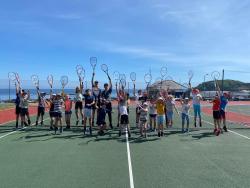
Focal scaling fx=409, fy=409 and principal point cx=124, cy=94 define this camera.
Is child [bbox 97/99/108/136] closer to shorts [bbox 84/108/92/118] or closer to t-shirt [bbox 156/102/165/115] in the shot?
shorts [bbox 84/108/92/118]

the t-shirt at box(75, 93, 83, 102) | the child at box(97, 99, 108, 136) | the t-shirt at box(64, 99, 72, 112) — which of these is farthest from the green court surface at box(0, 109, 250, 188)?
the t-shirt at box(75, 93, 83, 102)

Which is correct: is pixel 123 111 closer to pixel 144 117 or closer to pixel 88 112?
pixel 144 117

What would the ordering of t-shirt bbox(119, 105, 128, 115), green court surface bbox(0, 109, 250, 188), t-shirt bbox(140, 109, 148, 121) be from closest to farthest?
green court surface bbox(0, 109, 250, 188) < t-shirt bbox(140, 109, 148, 121) < t-shirt bbox(119, 105, 128, 115)

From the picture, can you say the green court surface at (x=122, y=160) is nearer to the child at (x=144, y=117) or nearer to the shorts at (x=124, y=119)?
the child at (x=144, y=117)

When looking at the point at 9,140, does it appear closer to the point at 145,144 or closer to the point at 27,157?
the point at 27,157

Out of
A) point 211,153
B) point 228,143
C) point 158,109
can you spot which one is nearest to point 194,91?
point 158,109

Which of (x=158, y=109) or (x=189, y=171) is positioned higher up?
(x=158, y=109)

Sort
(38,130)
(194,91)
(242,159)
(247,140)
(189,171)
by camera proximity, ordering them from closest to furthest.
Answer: (189,171), (242,159), (247,140), (38,130), (194,91)

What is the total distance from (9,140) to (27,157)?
3.50 m

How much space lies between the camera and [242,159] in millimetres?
11367

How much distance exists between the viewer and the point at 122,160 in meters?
11.0

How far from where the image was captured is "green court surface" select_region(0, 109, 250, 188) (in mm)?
8820

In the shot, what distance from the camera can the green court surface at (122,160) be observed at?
8.82 m

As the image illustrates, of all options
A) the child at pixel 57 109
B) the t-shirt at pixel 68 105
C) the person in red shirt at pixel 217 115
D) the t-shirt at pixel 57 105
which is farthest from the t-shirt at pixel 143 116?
the t-shirt at pixel 68 105
